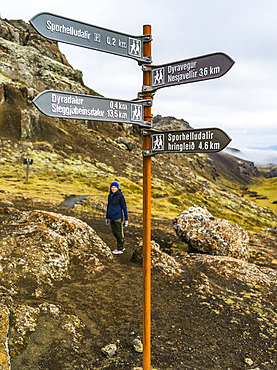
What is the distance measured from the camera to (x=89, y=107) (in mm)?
3354

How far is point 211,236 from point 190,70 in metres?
7.92

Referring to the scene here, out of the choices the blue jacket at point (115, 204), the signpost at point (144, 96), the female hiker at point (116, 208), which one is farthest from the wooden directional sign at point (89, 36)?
the blue jacket at point (115, 204)

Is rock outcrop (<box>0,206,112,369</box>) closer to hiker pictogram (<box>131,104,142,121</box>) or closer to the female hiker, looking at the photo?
the female hiker

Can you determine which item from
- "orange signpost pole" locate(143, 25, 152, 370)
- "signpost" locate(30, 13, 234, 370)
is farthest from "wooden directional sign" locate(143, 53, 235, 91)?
"orange signpost pole" locate(143, 25, 152, 370)

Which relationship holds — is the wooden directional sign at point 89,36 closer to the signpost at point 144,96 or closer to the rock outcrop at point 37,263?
the signpost at point 144,96

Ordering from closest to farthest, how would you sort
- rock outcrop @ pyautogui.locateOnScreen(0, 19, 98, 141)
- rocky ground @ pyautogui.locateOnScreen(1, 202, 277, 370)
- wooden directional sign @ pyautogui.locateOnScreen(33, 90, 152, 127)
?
wooden directional sign @ pyautogui.locateOnScreen(33, 90, 152, 127)
rocky ground @ pyautogui.locateOnScreen(1, 202, 277, 370)
rock outcrop @ pyautogui.locateOnScreen(0, 19, 98, 141)

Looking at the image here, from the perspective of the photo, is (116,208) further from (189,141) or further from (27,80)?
(27,80)

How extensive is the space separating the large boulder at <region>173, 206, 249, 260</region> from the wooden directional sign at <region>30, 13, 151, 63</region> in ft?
26.2

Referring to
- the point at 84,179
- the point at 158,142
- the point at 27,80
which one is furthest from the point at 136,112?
the point at 27,80

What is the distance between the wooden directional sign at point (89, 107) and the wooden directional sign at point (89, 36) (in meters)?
0.63

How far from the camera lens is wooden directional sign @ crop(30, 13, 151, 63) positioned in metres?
3.21

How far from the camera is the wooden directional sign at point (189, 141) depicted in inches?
129

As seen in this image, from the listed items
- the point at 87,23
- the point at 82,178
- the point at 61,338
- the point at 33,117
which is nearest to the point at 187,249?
the point at 61,338

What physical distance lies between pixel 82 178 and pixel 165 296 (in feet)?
82.6
